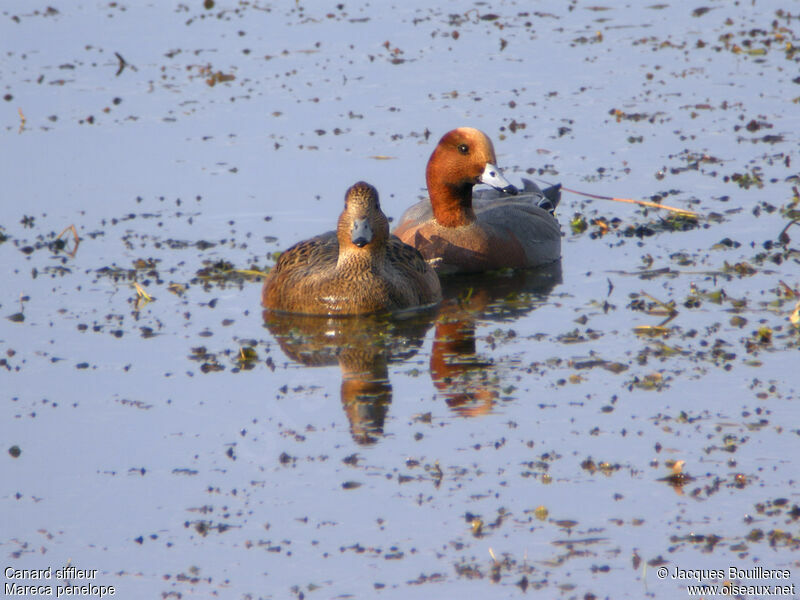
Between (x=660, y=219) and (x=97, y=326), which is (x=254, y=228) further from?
(x=660, y=219)

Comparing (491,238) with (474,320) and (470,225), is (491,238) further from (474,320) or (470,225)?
(474,320)

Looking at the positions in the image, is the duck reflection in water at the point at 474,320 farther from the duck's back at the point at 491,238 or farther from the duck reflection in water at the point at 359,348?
the duck reflection in water at the point at 359,348

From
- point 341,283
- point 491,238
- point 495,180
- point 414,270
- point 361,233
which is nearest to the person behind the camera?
point 361,233

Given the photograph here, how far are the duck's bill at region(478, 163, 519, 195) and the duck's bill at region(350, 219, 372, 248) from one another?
155 centimetres

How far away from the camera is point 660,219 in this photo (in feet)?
39.3

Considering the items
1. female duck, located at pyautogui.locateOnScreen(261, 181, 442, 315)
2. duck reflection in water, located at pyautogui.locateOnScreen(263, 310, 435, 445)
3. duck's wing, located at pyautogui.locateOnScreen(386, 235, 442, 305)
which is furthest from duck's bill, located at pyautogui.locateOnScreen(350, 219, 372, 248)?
duck reflection in water, located at pyautogui.locateOnScreen(263, 310, 435, 445)

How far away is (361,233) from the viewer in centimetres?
975

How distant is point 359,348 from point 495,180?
2.33 meters

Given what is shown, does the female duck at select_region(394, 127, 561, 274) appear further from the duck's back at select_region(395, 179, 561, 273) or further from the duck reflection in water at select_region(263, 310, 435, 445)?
the duck reflection in water at select_region(263, 310, 435, 445)

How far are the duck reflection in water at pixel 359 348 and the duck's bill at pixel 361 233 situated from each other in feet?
2.13

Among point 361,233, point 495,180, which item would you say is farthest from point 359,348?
point 495,180

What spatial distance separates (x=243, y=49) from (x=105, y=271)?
323 inches

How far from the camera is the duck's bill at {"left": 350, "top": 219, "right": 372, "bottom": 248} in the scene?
9.70 meters

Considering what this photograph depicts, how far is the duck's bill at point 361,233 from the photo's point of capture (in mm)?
9703
